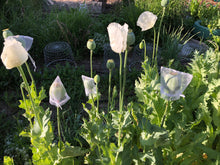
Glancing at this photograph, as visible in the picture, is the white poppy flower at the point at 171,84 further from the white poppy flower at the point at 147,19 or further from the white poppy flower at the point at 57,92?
the white poppy flower at the point at 147,19

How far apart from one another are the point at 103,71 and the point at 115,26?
2.01m

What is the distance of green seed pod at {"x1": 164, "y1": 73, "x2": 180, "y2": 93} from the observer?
→ 2.91 ft

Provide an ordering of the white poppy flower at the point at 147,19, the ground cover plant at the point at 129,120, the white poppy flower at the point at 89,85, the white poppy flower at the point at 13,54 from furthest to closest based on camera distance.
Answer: the white poppy flower at the point at 147,19, the white poppy flower at the point at 89,85, the ground cover plant at the point at 129,120, the white poppy flower at the point at 13,54

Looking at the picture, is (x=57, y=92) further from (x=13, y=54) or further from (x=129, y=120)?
(x=129, y=120)

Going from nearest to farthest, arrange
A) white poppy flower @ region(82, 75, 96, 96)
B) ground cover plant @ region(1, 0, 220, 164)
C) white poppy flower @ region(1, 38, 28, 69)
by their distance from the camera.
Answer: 1. white poppy flower @ region(1, 38, 28, 69)
2. ground cover plant @ region(1, 0, 220, 164)
3. white poppy flower @ region(82, 75, 96, 96)

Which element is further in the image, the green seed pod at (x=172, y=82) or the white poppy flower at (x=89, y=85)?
the white poppy flower at (x=89, y=85)

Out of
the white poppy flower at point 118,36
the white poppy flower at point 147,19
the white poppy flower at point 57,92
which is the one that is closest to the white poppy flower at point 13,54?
the white poppy flower at point 57,92

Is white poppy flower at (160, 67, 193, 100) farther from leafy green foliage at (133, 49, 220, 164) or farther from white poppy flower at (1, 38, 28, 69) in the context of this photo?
white poppy flower at (1, 38, 28, 69)

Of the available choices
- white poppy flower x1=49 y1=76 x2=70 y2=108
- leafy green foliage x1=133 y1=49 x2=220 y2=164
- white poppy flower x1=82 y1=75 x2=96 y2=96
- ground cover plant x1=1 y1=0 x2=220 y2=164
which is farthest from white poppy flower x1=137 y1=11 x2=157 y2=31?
white poppy flower x1=49 y1=76 x2=70 y2=108

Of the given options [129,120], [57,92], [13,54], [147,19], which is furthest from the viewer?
[147,19]

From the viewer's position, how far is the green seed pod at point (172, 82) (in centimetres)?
89

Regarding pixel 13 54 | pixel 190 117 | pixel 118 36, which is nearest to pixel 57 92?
pixel 13 54

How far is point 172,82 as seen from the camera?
89 centimetres

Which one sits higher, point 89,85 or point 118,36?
point 118,36
